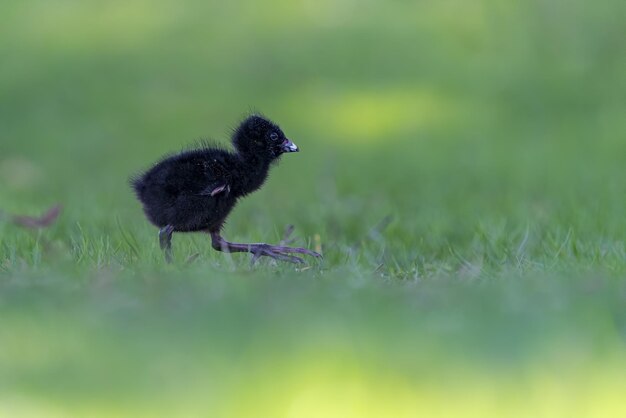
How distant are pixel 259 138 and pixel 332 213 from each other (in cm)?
198

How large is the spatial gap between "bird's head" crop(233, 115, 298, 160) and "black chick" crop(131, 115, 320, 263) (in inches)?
3.9

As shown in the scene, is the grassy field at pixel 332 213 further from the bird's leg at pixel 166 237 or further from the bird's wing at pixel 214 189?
the bird's wing at pixel 214 189

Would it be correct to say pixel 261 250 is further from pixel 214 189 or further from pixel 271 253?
A: pixel 214 189

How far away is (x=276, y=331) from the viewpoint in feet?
10.3

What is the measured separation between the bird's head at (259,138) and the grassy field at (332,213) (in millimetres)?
477

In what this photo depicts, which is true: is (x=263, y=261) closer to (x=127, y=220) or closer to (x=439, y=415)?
(x=127, y=220)

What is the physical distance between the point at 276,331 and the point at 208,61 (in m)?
8.60

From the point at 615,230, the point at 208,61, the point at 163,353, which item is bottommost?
the point at 615,230

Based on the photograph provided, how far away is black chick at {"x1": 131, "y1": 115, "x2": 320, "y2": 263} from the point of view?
5879 mm

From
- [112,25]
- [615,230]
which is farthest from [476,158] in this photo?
[112,25]

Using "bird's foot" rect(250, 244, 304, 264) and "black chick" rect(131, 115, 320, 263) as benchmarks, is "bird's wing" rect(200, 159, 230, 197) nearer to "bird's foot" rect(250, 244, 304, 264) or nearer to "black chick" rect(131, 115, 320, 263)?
"black chick" rect(131, 115, 320, 263)

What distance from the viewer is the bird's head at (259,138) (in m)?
6.46

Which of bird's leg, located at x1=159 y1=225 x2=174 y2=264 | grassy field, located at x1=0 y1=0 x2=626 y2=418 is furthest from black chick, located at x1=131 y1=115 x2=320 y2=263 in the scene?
grassy field, located at x1=0 y1=0 x2=626 y2=418

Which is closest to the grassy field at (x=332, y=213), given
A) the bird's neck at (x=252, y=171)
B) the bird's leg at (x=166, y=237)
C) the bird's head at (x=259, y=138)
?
the bird's leg at (x=166, y=237)
